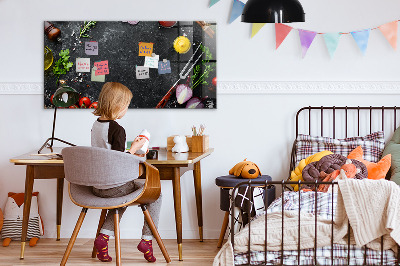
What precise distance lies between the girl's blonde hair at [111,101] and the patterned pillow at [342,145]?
139 centimetres

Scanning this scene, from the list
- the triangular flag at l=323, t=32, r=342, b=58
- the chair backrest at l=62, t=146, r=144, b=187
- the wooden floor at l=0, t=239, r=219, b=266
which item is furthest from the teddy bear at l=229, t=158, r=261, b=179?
the triangular flag at l=323, t=32, r=342, b=58

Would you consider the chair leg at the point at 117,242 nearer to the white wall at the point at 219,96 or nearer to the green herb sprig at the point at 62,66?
the white wall at the point at 219,96

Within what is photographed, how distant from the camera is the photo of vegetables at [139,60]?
14.4 feet

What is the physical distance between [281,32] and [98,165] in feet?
5.98

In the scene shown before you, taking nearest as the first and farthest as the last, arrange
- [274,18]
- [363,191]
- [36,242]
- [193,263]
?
[363,191]
[274,18]
[193,263]
[36,242]

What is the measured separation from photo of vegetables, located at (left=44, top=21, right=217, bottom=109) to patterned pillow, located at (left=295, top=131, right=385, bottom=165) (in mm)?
713

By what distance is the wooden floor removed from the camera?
12.2 ft

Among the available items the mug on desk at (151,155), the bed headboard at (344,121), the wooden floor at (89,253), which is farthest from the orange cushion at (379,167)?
the mug on desk at (151,155)

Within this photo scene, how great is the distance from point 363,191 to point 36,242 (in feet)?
7.87

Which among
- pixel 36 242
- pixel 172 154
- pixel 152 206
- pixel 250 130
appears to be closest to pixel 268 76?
pixel 250 130

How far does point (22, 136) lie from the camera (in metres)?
4.45

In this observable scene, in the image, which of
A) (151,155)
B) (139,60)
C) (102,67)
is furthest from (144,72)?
(151,155)

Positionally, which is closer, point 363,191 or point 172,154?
point 363,191

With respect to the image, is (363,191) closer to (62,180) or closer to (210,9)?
(210,9)
